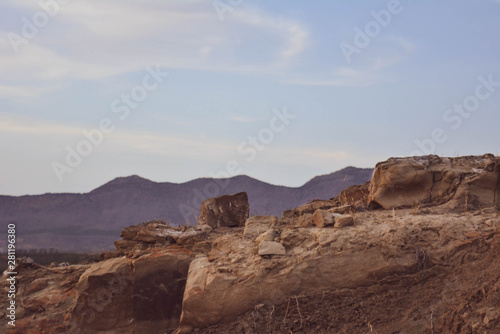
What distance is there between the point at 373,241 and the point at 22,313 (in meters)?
6.15

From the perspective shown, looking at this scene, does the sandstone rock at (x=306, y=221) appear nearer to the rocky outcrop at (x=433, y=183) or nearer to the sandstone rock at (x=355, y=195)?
the rocky outcrop at (x=433, y=183)

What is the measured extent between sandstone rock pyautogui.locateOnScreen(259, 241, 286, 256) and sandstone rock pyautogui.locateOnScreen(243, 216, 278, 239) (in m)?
0.67

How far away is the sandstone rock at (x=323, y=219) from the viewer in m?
8.42

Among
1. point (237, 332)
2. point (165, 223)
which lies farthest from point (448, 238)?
point (165, 223)

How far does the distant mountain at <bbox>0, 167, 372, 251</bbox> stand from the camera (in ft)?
145

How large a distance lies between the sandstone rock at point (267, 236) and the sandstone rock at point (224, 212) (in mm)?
→ 1883

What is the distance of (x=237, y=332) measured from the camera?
24.2ft

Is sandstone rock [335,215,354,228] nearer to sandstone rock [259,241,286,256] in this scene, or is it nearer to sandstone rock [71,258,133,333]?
sandstone rock [259,241,286,256]

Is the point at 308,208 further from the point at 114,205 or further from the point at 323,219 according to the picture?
the point at 114,205

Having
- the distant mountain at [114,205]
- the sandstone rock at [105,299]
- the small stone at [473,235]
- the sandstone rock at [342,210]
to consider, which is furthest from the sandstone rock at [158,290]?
the distant mountain at [114,205]

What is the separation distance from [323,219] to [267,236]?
94 cm

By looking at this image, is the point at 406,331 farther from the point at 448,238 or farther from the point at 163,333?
the point at 163,333

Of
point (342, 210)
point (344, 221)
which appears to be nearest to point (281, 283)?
point (344, 221)

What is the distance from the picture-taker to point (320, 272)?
25.0ft
